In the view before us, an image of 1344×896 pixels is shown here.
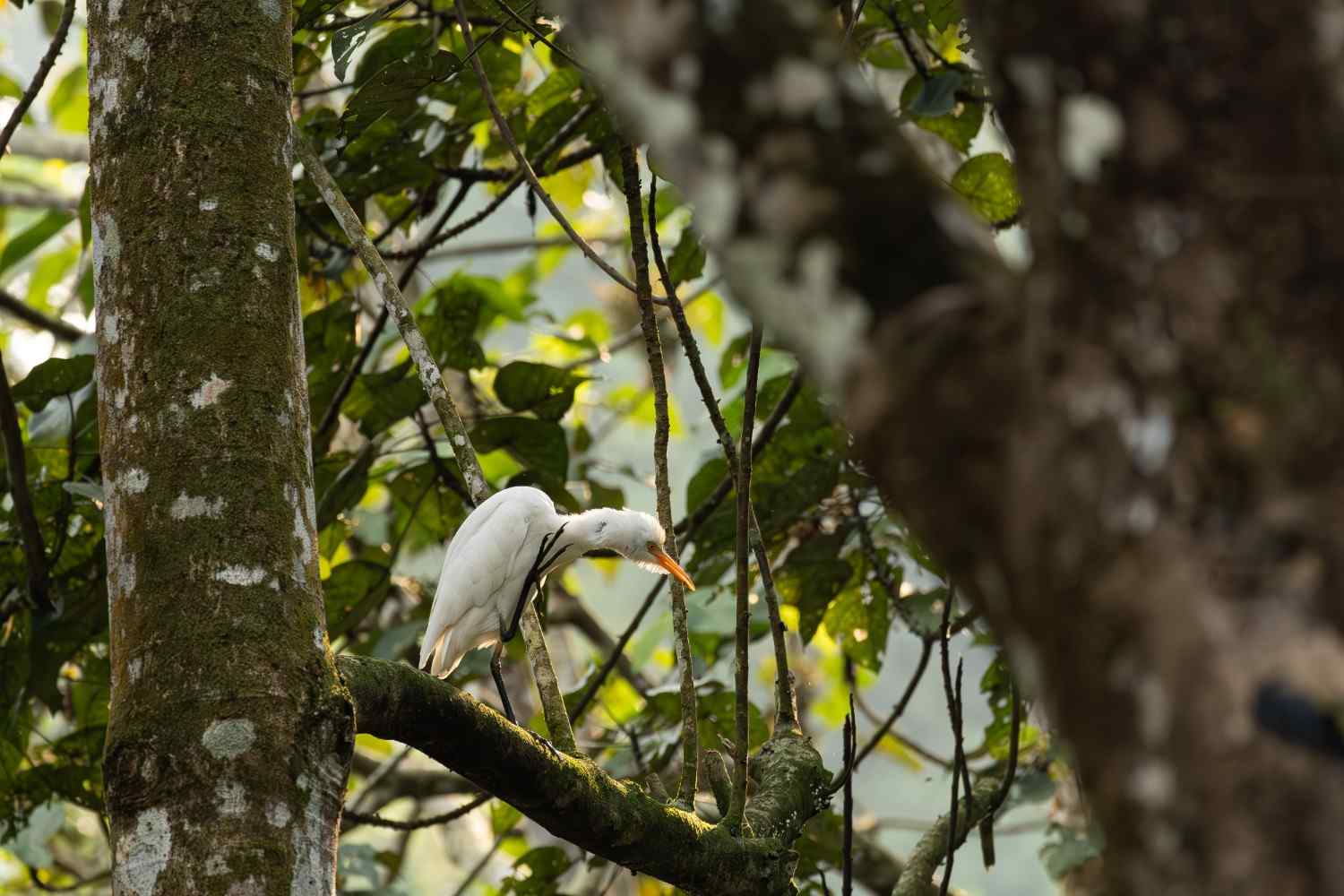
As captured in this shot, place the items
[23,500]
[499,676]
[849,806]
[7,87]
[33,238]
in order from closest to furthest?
[849,806] < [23,500] < [499,676] < [33,238] < [7,87]

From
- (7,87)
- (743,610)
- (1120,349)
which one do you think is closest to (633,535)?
(743,610)

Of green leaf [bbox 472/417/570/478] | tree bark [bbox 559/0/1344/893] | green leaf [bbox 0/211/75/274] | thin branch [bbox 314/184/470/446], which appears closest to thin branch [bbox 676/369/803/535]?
green leaf [bbox 472/417/570/478]

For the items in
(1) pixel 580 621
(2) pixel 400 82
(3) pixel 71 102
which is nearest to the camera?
(2) pixel 400 82

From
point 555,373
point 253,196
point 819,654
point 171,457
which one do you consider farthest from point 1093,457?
point 819,654

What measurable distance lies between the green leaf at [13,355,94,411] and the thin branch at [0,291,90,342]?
1206 mm

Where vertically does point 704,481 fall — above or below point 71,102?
below

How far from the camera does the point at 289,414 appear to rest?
166 cm

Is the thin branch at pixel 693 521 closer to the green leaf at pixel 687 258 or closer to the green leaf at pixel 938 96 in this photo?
the green leaf at pixel 687 258

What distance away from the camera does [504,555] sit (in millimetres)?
3256

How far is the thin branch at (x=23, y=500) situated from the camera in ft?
7.77

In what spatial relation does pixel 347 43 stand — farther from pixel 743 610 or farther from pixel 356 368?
pixel 743 610

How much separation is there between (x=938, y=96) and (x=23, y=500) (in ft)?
6.20

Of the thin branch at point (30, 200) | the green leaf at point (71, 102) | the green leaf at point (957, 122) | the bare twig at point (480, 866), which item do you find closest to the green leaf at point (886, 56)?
the green leaf at point (957, 122)

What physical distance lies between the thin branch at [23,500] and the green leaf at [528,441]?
0.92 metres
